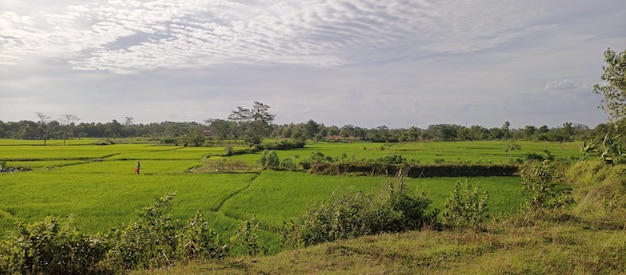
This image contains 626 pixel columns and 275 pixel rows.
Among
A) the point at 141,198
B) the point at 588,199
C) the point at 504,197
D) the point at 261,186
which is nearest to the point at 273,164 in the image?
the point at 261,186

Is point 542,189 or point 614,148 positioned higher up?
point 614,148

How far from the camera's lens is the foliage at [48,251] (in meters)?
4.83

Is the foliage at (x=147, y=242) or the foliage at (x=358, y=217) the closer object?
the foliage at (x=147, y=242)

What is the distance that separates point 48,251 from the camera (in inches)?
196

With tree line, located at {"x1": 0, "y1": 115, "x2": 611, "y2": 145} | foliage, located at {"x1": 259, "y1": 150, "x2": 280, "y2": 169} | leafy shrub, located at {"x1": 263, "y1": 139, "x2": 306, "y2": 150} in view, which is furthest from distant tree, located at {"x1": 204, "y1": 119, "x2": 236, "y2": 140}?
foliage, located at {"x1": 259, "y1": 150, "x2": 280, "y2": 169}

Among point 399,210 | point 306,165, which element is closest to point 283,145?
point 306,165

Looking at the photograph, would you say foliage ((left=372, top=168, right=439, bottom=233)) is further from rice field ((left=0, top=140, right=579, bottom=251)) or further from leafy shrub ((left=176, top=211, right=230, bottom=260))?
leafy shrub ((left=176, top=211, right=230, bottom=260))

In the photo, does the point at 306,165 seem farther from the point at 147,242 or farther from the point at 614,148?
the point at 147,242

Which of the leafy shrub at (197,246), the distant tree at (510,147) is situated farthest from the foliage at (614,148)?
the distant tree at (510,147)

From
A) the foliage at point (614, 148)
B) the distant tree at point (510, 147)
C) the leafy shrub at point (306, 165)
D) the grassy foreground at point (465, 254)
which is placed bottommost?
the leafy shrub at point (306, 165)

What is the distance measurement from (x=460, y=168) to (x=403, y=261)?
70.7 feet

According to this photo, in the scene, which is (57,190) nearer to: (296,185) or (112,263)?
(296,185)

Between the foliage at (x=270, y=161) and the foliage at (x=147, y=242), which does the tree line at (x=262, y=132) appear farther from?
the foliage at (x=147, y=242)

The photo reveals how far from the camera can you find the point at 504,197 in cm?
1625
